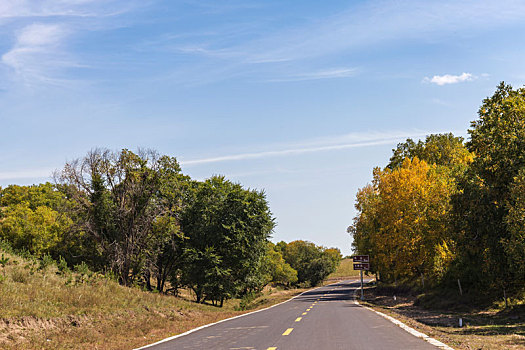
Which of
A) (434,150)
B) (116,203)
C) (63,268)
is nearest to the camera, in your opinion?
(63,268)

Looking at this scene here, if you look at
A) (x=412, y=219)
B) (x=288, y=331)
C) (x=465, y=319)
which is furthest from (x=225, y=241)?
(x=288, y=331)

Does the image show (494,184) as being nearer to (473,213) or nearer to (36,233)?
(473,213)

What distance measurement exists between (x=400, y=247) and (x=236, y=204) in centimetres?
1697

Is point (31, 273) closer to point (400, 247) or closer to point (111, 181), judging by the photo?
point (111, 181)

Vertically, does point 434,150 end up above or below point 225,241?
above

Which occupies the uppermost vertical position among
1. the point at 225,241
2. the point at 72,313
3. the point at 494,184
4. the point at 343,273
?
the point at 494,184

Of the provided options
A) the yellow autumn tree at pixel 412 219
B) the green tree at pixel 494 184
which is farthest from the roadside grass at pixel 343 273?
the green tree at pixel 494 184

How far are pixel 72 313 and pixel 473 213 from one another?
2230cm

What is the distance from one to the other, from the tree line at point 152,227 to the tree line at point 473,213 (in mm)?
13712

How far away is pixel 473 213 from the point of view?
83.7 ft

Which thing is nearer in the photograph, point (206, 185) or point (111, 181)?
point (111, 181)

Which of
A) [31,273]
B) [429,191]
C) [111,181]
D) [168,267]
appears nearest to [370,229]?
[429,191]

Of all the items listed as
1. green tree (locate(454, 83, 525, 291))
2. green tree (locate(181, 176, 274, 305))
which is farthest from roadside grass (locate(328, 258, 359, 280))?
green tree (locate(454, 83, 525, 291))

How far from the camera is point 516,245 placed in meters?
20.6
